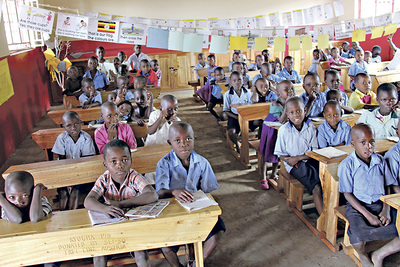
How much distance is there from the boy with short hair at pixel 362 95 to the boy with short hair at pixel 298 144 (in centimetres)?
150

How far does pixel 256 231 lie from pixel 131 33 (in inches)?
125

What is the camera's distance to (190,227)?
2.14 m

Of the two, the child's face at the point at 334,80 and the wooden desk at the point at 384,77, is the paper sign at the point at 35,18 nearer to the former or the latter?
the child's face at the point at 334,80

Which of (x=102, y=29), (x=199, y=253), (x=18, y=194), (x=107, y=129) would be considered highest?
(x=102, y=29)

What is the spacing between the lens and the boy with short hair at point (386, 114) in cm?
347

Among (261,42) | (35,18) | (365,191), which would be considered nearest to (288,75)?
(261,42)

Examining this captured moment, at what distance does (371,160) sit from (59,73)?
8.73 m

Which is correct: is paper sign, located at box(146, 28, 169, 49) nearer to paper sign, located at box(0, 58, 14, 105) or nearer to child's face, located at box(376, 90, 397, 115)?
paper sign, located at box(0, 58, 14, 105)

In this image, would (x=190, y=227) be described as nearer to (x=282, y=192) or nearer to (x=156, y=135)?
(x=156, y=135)

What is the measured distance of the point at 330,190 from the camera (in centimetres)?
293

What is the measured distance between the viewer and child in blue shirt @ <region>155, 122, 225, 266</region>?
2.58 m

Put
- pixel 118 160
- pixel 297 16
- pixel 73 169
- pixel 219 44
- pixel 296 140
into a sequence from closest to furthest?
pixel 118 160
pixel 73 169
pixel 296 140
pixel 219 44
pixel 297 16

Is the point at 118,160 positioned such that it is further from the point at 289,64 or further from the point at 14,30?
the point at 14,30

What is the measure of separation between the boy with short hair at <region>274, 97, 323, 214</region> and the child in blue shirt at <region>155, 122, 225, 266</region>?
1069 millimetres
